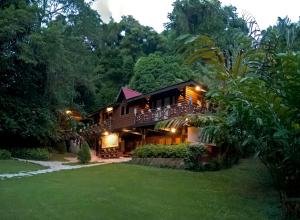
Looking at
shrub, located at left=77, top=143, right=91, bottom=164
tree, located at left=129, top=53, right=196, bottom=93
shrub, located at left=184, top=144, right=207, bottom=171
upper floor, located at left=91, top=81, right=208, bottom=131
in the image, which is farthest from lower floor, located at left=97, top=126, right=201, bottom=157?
tree, located at left=129, top=53, right=196, bottom=93

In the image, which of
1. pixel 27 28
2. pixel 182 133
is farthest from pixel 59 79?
pixel 182 133

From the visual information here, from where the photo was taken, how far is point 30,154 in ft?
97.1

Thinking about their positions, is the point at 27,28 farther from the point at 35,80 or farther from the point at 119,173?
the point at 119,173

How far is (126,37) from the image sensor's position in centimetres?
5172

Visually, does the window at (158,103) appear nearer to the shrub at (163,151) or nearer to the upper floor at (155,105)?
the upper floor at (155,105)

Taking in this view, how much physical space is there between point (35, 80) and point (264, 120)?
82.2ft

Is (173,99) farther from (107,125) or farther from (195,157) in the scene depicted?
(195,157)

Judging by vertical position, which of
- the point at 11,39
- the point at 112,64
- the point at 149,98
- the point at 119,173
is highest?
the point at 112,64

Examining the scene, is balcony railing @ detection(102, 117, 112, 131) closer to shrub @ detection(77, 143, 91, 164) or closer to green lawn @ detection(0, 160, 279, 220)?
shrub @ detection(77, 143, 91, 164)

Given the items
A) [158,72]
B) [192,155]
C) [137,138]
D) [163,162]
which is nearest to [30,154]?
[137,138]

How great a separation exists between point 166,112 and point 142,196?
14981mm

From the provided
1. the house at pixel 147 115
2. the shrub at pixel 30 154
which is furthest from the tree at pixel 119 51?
the shrub at pixel 30 154

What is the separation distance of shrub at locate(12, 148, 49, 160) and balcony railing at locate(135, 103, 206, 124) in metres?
7.73

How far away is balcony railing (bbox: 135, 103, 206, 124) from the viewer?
25.0 meters
